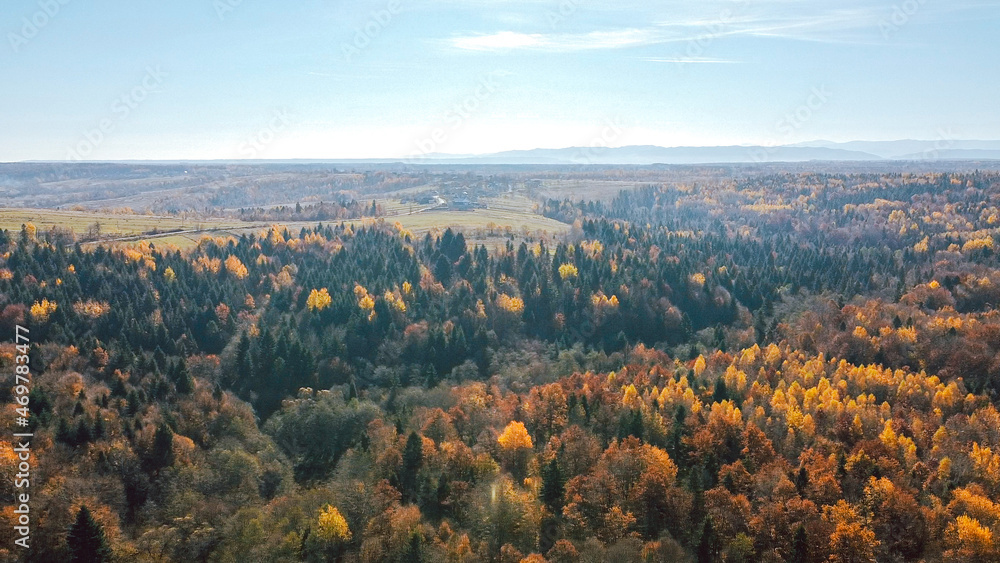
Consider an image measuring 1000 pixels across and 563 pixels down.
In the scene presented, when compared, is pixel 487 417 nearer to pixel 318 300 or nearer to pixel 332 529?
pixel 332 529

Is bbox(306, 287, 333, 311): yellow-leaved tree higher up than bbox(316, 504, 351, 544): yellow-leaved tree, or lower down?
higher up

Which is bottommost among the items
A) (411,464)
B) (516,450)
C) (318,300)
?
(516,450)

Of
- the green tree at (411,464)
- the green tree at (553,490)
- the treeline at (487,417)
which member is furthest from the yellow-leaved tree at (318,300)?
the green tree at (553,490)

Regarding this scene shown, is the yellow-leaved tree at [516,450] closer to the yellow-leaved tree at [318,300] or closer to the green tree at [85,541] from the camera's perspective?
the green tree at [85,541]

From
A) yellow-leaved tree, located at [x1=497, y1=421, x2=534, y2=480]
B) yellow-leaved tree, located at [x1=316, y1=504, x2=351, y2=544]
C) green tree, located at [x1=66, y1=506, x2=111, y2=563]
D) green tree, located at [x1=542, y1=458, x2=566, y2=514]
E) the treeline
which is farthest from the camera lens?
yellow-leaved tree, located at [x1=497, y1=421, x2=534, y2=480]

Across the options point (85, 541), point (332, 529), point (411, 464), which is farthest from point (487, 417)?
point (85, 541)

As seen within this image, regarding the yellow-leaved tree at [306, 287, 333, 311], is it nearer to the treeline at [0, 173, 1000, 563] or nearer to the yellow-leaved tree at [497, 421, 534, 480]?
the treeline at [0, 173, 1000, 563]

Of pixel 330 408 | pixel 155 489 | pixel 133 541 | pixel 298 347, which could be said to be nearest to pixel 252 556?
pixel 133 541

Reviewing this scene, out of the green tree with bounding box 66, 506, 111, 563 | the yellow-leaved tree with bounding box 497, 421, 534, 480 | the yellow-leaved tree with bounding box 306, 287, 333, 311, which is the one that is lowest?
the yellow-leaved tree with bounding box 497, 421, 534, 480

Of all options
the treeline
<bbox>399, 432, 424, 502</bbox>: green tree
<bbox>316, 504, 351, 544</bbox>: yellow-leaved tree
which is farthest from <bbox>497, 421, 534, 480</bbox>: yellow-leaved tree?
<bbox>316, 504, 351, 544</bbox>: yellow-leaved tree

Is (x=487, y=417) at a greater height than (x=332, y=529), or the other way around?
(x=332, y=529)

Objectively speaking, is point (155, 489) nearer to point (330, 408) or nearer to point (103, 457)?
point (103, 457)
